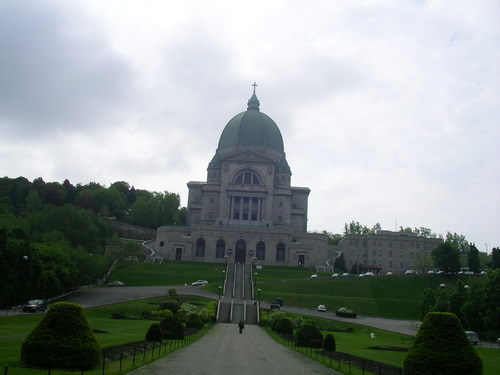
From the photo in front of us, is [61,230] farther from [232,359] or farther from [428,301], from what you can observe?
[232,359]

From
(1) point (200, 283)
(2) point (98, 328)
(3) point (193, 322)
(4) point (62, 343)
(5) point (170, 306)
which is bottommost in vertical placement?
(2) point (98, 328)

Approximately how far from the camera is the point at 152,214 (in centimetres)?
13475

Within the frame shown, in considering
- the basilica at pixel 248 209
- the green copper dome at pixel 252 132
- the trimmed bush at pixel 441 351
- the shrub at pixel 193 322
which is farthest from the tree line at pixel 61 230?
the trimmed bush at pixel 441 351

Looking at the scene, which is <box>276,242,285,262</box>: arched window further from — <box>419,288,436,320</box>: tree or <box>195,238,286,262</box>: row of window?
<box>419,288,436,320</box>: tree

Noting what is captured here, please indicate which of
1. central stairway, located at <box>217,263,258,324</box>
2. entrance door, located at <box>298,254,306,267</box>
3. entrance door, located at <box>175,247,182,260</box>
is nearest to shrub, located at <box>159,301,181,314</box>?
central stairway, located at <box>217,263,258,324</box>

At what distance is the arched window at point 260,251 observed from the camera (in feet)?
320

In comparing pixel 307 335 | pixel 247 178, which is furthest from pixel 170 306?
pixel 247 178

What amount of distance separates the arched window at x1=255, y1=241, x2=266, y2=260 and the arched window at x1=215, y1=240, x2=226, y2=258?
5.72 meters

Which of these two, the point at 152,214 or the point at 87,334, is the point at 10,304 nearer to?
the point at 87,334

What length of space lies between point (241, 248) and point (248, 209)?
12.3 meters

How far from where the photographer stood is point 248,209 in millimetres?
108500

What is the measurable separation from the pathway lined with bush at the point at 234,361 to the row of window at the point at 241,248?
207ft

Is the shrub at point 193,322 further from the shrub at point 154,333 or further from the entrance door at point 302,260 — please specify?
the entrance door at point 302,260

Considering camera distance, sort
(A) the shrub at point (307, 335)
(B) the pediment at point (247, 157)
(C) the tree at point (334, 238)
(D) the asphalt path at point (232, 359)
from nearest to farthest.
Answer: (D) the asphalt path at point (232, 359), (A) the shrub at point (307, 335), (B) the pediment at point (247, 157), (C) the tree at point (334, 238)
